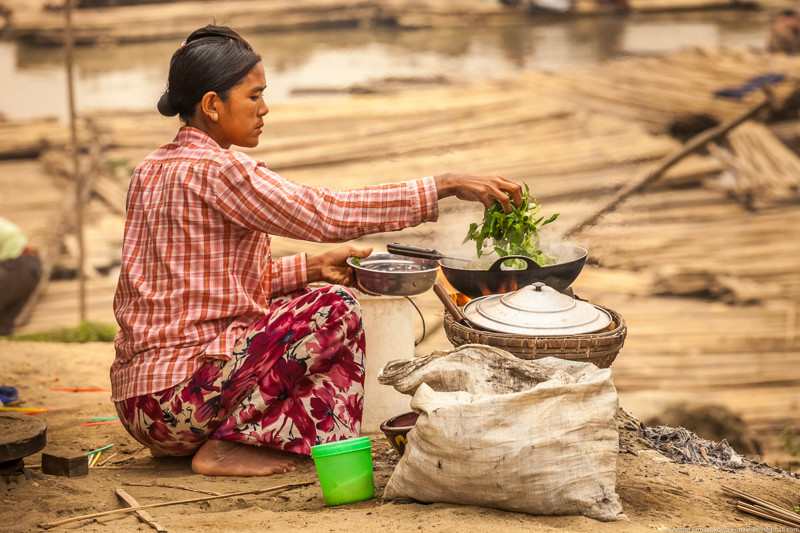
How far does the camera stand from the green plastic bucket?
8.68ft

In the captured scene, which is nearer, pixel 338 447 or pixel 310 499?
pixel 338 447

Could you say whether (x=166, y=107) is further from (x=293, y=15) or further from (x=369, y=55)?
(x=293, y=15)

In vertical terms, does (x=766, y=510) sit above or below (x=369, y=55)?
below

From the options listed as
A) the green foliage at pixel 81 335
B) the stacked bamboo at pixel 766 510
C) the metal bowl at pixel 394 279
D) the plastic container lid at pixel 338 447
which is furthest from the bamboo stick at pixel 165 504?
the green foliage at pixel 81 335

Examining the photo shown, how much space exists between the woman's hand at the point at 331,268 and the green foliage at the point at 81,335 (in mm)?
2959

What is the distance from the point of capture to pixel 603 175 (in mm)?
8148

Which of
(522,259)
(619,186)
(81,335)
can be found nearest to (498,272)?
(522,259)

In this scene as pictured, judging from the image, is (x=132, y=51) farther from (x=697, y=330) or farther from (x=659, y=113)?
(x=697, y=330)

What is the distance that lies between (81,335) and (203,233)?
3413mm

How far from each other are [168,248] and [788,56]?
8.85 metres

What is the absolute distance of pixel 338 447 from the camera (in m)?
2.65

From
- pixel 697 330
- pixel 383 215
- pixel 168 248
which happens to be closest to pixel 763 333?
pixel 697 330

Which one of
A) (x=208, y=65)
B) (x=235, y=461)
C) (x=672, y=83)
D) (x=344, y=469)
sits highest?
(x=208, y=65)

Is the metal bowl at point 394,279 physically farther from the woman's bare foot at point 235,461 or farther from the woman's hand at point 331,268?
the woman's bare foot at point 235,461
